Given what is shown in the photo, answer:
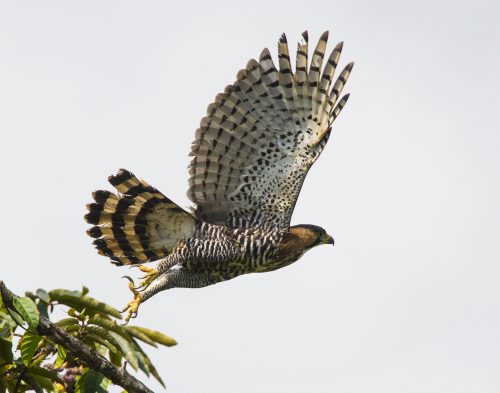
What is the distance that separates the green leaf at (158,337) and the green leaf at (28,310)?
711 mm

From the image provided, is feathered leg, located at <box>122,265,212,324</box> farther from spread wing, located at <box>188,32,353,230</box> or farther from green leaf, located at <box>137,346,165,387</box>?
green leaf, located at <box>137,346,165,387</box>

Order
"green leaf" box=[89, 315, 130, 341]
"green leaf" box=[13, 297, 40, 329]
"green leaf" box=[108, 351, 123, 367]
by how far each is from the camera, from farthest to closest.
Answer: "green leaf" box=[108, 351, 123, 367] → "green leaf" box=[89, 315, 130, 341] → "green leaf" box=[13, 297, 40, 329]

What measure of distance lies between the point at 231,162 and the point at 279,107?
670 millimetres

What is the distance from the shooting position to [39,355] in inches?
204

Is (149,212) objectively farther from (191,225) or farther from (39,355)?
(39,355)

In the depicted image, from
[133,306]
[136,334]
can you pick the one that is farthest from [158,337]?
[133,306]

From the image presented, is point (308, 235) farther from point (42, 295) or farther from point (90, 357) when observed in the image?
point (42, 295)

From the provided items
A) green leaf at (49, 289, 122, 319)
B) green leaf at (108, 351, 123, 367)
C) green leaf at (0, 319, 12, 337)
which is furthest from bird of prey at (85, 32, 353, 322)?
green leaf at (0, 319, 12, 337)

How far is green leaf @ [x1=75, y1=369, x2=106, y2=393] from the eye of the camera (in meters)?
4.98

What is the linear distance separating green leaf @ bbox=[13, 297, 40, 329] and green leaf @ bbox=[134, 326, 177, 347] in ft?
2.33

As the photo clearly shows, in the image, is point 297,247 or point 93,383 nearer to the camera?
point 93,383

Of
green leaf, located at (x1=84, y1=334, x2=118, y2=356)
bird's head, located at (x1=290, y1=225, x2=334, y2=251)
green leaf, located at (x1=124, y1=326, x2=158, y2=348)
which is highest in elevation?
bird's head, located at (x1=290, y1=225, x2=334, y2=251)

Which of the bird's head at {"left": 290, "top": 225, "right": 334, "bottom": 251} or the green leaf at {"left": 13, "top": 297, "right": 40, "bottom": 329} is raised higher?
the bird's head at {"left": 290, "top": 225, "right": 334, "bottom": 251}

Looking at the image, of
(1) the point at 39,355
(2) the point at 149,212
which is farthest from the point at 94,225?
(1) the point at 39,355
